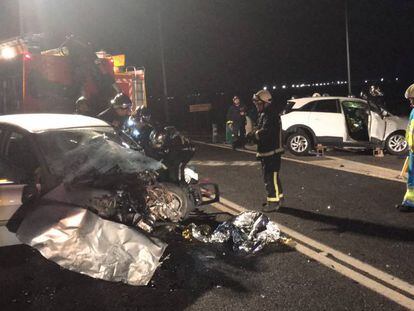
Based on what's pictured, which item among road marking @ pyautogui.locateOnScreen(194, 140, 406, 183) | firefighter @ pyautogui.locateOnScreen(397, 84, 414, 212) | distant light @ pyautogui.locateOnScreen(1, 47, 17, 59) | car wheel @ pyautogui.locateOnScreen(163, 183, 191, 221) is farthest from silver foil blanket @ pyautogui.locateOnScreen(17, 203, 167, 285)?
distant light @ pyautogui.locateOnScreen(1, 47, 17, 59)

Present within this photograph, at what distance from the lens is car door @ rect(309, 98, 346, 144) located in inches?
504

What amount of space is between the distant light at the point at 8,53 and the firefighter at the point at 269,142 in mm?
6677

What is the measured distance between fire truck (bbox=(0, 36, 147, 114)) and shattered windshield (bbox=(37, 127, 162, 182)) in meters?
5.84

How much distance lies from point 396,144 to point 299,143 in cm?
252

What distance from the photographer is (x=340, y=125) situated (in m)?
12.8

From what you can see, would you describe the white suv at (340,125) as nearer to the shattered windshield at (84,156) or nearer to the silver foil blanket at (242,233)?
the silver foil blanket at (242,233)

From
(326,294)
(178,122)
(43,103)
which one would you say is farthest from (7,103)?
(178,122)

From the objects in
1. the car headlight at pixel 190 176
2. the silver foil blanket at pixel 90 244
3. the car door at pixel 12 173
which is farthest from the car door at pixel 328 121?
the silver foil blanket at pixel 90 244

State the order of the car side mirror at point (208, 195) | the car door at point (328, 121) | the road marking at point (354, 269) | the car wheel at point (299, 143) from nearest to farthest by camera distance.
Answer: the road marking at point (354, 269)
the car side mirror at point (208, 195)
the car door at point (328, 121)
the car wheel at point (299, 143)

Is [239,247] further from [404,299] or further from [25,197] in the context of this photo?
[25,197]

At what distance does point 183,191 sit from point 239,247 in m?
0.90

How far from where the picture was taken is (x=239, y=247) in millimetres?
5402

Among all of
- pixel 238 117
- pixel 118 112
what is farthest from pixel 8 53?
pixel 238 117

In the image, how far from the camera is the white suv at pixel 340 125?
12.6 m
